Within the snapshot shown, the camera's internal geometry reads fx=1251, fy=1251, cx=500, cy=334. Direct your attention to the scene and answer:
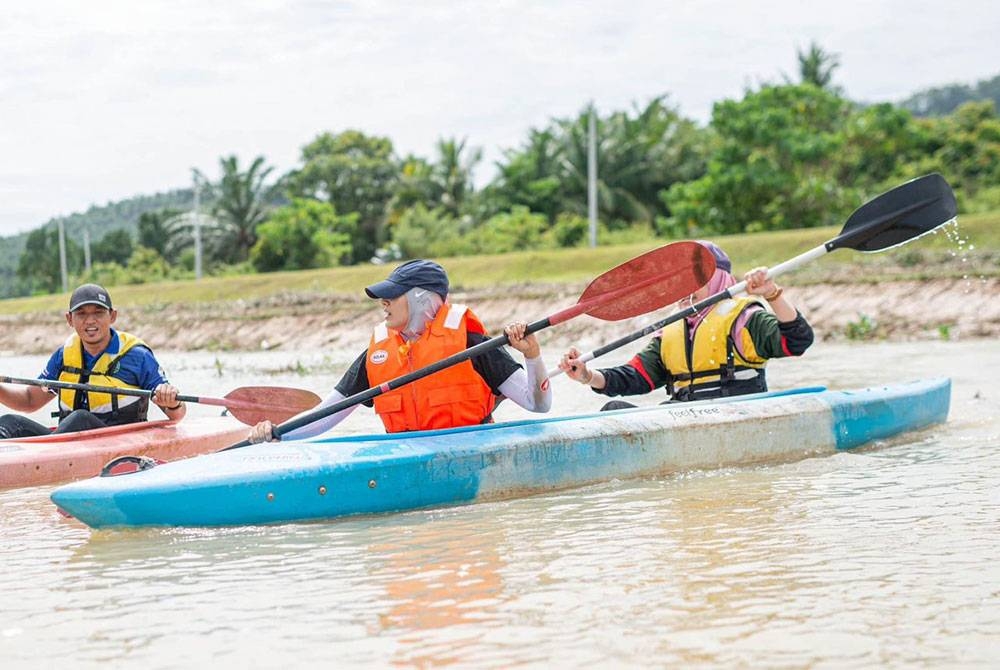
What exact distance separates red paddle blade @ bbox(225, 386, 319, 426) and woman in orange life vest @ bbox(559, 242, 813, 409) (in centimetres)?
171

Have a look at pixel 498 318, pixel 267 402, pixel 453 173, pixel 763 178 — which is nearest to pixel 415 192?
pixel 453 173

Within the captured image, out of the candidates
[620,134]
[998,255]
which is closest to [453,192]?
[620,134]

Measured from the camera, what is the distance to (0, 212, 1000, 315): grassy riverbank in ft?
54.3

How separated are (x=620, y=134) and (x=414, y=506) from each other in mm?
31013

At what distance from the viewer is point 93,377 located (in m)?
6.52

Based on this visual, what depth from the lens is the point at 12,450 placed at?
612cm

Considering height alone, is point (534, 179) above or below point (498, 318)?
above

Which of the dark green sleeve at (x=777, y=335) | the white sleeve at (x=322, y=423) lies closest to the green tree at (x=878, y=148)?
the dark green sleeve at (x=777, y=335)

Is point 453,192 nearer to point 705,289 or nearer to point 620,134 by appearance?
point 620,134

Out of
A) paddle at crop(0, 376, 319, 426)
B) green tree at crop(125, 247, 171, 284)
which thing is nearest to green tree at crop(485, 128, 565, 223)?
green tree at crop(125, 247, 171, 284)

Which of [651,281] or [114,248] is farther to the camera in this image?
[114,248]

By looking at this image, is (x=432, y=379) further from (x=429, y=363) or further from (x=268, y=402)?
(x=268, y=402)

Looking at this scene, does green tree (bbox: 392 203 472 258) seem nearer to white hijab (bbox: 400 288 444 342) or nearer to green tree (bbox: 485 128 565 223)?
green tree (bbox: 485 128 565 223)

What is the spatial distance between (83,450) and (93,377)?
483 mm
